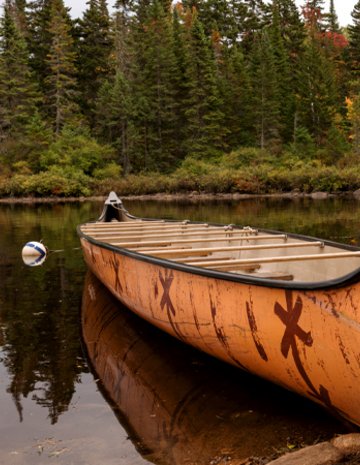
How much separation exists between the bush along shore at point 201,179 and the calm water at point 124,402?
111 feet

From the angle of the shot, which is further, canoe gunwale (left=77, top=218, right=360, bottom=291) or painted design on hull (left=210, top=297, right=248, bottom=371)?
painted design on hull (left=210, top=297, right=248, bottom=371)

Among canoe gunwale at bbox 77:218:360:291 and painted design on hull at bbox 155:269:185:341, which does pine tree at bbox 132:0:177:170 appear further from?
painted design on hull at bbox 155:269:185:341

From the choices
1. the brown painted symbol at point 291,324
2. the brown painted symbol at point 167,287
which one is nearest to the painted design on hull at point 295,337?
the brown painted symbol at point 291,324

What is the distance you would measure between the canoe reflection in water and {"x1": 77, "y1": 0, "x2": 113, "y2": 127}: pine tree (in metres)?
55.6

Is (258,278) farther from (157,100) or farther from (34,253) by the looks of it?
(157,100)

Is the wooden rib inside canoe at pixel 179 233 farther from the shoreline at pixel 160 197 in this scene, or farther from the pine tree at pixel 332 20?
the pine tree at pixel 332 20

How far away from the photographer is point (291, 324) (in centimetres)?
394

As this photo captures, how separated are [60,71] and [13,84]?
7.30 m

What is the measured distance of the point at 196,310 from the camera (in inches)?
195

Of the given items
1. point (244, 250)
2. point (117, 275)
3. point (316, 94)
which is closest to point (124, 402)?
point (117, 275)

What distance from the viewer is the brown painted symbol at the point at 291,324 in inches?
151

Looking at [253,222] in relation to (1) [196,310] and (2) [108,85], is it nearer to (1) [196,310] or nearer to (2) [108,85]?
(1) [196,310]

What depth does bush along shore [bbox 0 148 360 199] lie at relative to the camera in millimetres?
39062

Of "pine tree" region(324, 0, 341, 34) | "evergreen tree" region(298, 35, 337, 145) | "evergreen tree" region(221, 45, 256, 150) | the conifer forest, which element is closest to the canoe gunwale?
the conifer forest
